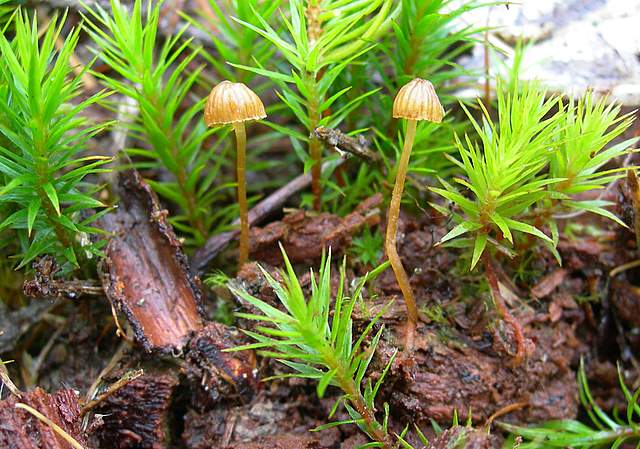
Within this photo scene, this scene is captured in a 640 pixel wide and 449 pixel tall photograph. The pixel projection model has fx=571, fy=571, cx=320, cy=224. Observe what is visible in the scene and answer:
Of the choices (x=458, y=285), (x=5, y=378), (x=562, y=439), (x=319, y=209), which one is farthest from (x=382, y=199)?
(x=5, y=378)

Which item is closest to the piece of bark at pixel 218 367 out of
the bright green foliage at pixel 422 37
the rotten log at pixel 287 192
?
the rotten log at pixel 287 192

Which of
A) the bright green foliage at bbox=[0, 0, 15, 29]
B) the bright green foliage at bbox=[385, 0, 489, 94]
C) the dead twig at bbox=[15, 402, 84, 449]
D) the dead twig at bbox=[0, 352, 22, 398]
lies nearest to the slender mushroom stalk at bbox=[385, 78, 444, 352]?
the bright green foliage at bbox=[385, 0, 489, 94]

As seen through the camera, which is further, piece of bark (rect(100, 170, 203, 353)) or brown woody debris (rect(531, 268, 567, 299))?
brown woody debris (rect(531, 268, 567, 299))

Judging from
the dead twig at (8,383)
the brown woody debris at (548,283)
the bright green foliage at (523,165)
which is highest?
the bright green foliage at (523,165)

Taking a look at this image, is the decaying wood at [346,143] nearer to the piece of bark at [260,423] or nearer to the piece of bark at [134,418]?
the piece of bark at [260,423]

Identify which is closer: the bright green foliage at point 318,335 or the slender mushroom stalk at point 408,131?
the bright green foliage at point 318,335

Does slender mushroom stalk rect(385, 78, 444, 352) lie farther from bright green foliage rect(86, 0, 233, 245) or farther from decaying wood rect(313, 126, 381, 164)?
bright green foliage rect(86, 0, 233, 245)
